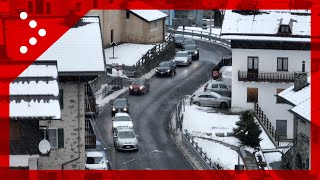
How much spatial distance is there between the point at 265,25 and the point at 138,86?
10.2m

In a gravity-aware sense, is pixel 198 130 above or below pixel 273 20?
below

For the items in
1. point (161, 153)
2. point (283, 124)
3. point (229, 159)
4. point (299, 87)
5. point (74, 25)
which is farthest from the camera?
point (283, 124)

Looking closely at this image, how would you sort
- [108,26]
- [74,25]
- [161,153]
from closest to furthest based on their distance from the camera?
[74,25] < [161,153] < [108,26]

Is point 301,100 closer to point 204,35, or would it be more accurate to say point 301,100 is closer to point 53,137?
point 53,137

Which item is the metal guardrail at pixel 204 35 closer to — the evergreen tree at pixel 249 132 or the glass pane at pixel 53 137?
the evergreen tree at pixel 249 132

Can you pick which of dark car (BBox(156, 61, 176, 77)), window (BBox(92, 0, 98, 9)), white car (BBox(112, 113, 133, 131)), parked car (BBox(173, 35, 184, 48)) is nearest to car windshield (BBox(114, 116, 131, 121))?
white car (BBox(112, 113, 133, 131))

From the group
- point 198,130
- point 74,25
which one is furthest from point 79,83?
point 198,130

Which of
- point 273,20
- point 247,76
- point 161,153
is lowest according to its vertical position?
point 161,153

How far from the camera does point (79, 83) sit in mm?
31812

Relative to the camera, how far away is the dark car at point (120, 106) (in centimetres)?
5084

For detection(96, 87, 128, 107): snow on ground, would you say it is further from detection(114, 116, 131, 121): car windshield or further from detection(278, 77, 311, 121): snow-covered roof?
detection(278, 77, 311, 121): snow-covered roof

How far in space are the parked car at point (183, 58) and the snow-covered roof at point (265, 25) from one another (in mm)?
11458

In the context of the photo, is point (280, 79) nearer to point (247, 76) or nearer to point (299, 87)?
point (247, 76)

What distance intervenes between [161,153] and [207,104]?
11.3 meters
